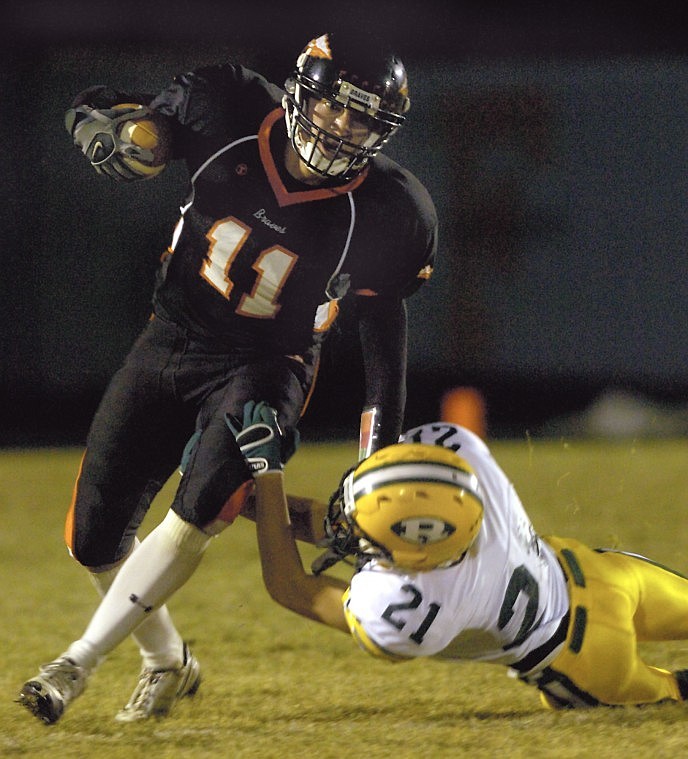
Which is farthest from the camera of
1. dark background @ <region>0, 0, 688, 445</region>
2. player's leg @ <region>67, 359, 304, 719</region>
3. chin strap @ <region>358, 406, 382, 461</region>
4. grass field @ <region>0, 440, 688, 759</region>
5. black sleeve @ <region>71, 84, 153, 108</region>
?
dark background @ <region>0, 0, 688, 445</region>

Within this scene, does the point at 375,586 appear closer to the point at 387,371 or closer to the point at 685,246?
the point at 387,371

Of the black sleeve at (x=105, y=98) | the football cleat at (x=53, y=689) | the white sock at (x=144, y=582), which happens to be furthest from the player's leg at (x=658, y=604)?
the black sleeve at (x=105, y=98)

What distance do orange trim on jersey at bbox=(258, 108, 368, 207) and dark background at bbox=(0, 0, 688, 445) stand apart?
4.30 m

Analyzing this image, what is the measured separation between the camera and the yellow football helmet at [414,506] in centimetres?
253

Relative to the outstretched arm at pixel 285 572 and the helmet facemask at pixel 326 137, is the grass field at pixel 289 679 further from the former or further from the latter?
the helmet facemask at pixel 326 137

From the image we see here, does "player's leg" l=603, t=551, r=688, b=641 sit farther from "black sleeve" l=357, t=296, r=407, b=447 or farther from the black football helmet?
the black football helmet

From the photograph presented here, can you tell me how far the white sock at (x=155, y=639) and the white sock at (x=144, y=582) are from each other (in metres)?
0.28

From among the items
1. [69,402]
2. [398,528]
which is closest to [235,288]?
[398,528]

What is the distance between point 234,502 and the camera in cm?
295

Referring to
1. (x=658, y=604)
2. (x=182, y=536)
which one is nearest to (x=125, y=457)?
(x=182, y=536)

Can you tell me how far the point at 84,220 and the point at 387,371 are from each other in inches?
190

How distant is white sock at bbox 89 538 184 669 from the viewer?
3260mm

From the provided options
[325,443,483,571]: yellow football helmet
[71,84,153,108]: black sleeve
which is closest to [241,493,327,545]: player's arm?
[325,443,483,571]: yellow football helmet

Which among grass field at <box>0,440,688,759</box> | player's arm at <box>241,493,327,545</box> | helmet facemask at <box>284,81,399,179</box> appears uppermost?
helmet facemask at <box>284,81,399,179</box>
